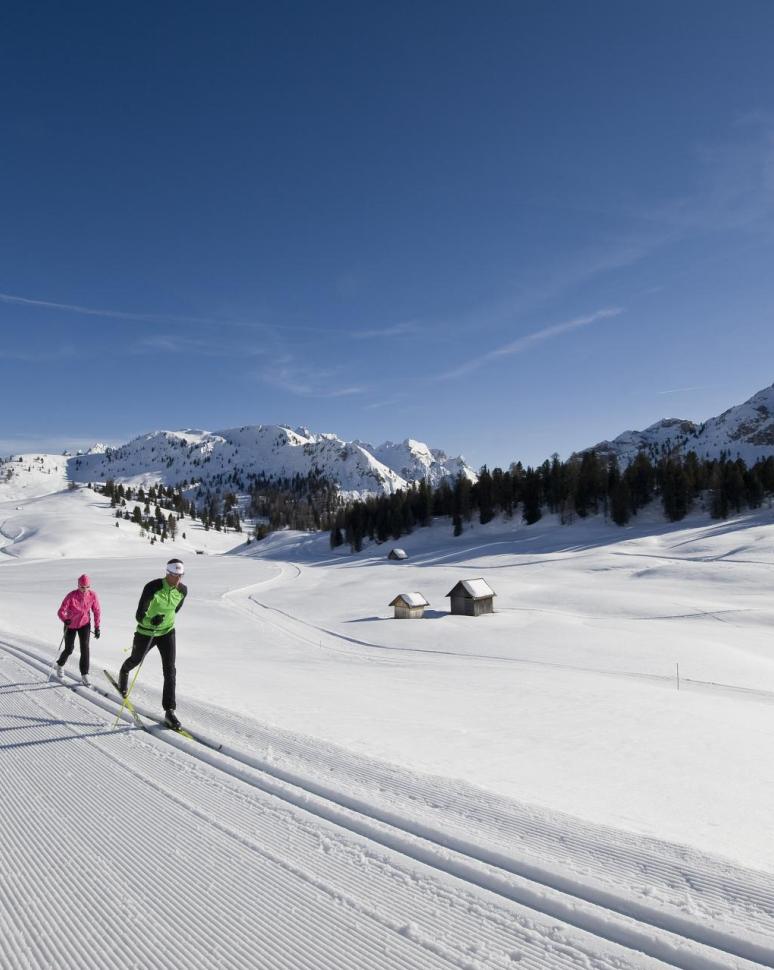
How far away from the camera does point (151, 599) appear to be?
821 cm

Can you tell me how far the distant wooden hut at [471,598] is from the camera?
38.4 meters

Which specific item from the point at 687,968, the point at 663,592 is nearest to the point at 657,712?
the point at 687,968

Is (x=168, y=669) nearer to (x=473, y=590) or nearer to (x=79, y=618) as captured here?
(x=79, y=618)

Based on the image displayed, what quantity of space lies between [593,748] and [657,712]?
4417mm

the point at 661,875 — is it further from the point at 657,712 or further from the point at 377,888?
the point at 657,712

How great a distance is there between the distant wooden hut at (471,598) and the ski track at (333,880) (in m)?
33.3

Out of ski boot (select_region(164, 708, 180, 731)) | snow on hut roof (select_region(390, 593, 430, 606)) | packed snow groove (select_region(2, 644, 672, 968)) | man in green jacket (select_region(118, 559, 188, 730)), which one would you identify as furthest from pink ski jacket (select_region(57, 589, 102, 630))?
snow on hut roof (select_region(390, 593, 430, 606))

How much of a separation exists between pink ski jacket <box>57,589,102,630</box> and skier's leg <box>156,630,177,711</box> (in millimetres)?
3942

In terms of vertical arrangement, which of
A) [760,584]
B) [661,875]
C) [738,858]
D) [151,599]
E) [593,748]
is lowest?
[760,584]

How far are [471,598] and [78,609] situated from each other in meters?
30.4

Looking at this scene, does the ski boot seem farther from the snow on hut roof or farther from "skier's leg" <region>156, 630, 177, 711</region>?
the snow on hut roof

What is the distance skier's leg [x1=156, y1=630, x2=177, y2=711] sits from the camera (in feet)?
25.9

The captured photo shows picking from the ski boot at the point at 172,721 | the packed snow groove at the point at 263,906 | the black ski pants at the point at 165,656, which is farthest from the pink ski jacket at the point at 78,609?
the packed snow groove at the point at 263,906

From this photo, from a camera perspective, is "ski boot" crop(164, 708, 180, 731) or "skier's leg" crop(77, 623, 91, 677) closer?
"ski boot" crop(164, 708, 180, 731)
